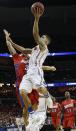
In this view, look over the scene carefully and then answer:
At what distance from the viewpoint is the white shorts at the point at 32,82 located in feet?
Answer: 21.2

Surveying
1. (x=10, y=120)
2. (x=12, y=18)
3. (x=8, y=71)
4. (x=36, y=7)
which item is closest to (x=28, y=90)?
(x=36, y=7)

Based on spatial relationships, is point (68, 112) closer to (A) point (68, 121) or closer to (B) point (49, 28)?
(A) point (68, 121)

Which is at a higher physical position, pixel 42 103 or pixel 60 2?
pixel 60 2

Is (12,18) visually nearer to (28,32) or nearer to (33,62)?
(28,32)

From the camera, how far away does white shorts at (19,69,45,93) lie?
645 cm

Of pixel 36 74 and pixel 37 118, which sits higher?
pixel 36 74

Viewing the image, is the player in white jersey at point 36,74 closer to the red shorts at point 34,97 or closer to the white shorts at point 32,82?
the white shorts at point 32,82

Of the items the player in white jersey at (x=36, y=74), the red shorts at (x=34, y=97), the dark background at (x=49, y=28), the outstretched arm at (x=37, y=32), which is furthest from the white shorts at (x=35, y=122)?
the dark background at (x=49, y=28)

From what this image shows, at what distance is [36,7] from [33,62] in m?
1.13

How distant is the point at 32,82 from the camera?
650 centimetres

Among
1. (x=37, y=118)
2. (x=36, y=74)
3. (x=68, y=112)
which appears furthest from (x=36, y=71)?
(x=68, y=112)

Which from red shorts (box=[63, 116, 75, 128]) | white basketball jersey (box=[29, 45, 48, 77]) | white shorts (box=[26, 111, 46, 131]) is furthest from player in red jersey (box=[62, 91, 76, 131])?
white shorts (box=[26, 111, 46, 131])

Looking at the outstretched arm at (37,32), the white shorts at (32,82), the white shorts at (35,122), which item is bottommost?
the white shorts at (35,122)

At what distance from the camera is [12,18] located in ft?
71.6
